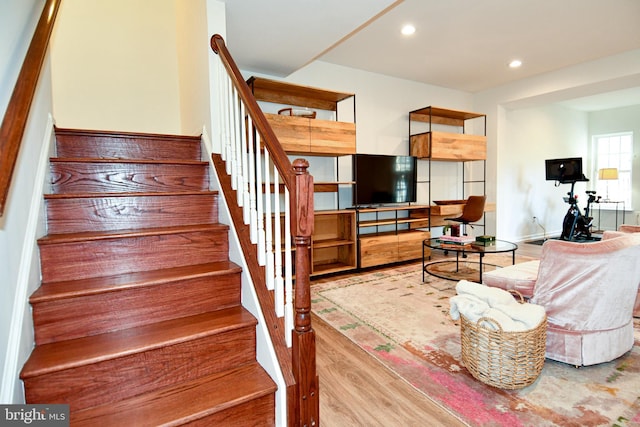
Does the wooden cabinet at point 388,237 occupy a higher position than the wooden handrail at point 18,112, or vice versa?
the wooden handrail at point 18,112

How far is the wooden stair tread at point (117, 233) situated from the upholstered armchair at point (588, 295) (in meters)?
2.01

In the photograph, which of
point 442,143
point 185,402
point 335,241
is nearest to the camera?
point 185,402

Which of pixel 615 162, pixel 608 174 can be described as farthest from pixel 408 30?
pixel 615 162

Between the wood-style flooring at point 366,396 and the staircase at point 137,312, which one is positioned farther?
the wood-style flooring at point 366,396

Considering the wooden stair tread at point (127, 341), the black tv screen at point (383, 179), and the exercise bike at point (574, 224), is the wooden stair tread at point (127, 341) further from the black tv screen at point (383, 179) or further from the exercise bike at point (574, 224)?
the exercise bike at point (574, 224)

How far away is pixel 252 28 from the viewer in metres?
3.03

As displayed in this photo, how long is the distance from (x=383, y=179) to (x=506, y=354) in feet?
10.3

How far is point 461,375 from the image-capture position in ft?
6.45

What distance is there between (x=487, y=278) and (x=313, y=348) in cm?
175

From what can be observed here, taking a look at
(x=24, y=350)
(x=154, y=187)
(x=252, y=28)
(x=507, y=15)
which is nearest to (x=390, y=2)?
(x=252, y=28)

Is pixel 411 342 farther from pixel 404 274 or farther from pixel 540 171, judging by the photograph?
pixel 540 171

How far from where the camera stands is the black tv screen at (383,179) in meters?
4.46

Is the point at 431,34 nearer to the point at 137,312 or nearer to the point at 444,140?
the point at 444,140

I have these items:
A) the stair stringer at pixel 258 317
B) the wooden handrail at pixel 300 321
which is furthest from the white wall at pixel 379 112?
the wooden handrail at pixel 300 321
